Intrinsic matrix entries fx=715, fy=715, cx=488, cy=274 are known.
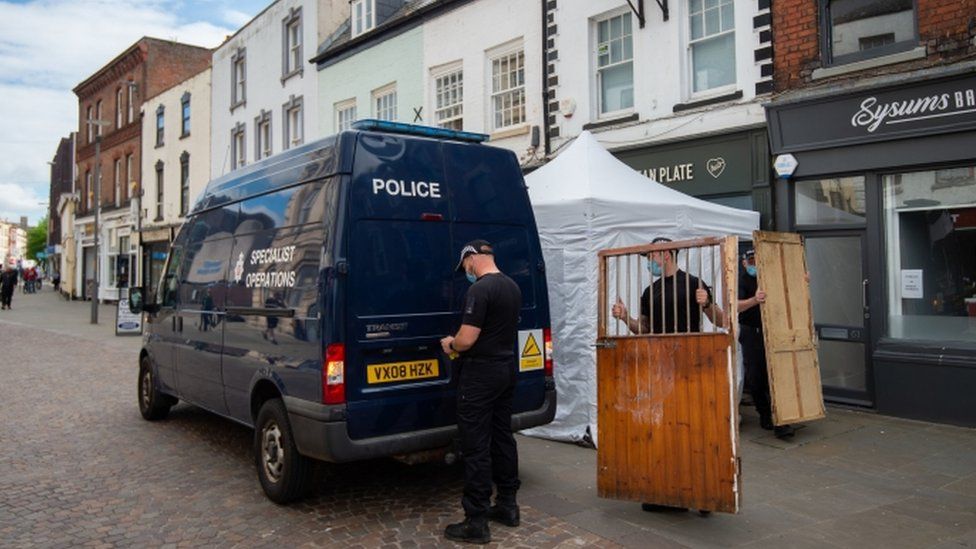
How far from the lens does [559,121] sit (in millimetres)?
11961

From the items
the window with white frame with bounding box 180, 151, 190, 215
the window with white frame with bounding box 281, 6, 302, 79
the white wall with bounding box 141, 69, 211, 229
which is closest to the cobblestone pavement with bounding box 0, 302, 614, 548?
the window with white frame with bounding box 281, 6, 302, 79

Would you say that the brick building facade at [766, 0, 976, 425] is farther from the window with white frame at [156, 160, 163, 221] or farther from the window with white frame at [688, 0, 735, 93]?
the window with white frame at [156, 160, 163, 221]

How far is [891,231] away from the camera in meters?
8.14

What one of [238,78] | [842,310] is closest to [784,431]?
[842,310]

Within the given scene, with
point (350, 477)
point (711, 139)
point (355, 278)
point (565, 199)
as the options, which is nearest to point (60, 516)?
point (350, 477)

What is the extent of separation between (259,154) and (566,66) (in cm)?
1280

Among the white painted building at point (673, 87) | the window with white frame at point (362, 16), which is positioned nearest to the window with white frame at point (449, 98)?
the white painted building at point (673, 87)

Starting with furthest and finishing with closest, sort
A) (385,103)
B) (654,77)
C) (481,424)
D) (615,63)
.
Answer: (385,103), (615,63), (654,77), (481,424)

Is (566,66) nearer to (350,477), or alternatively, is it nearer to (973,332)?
(973,332)

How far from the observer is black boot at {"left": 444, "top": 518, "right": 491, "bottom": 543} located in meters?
4.35

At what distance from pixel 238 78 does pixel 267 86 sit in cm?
264

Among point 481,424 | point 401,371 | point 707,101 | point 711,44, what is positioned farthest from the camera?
point 711,44

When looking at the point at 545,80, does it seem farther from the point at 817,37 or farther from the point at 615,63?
the point at 817,37

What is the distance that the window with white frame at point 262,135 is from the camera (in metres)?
→ 21.3
